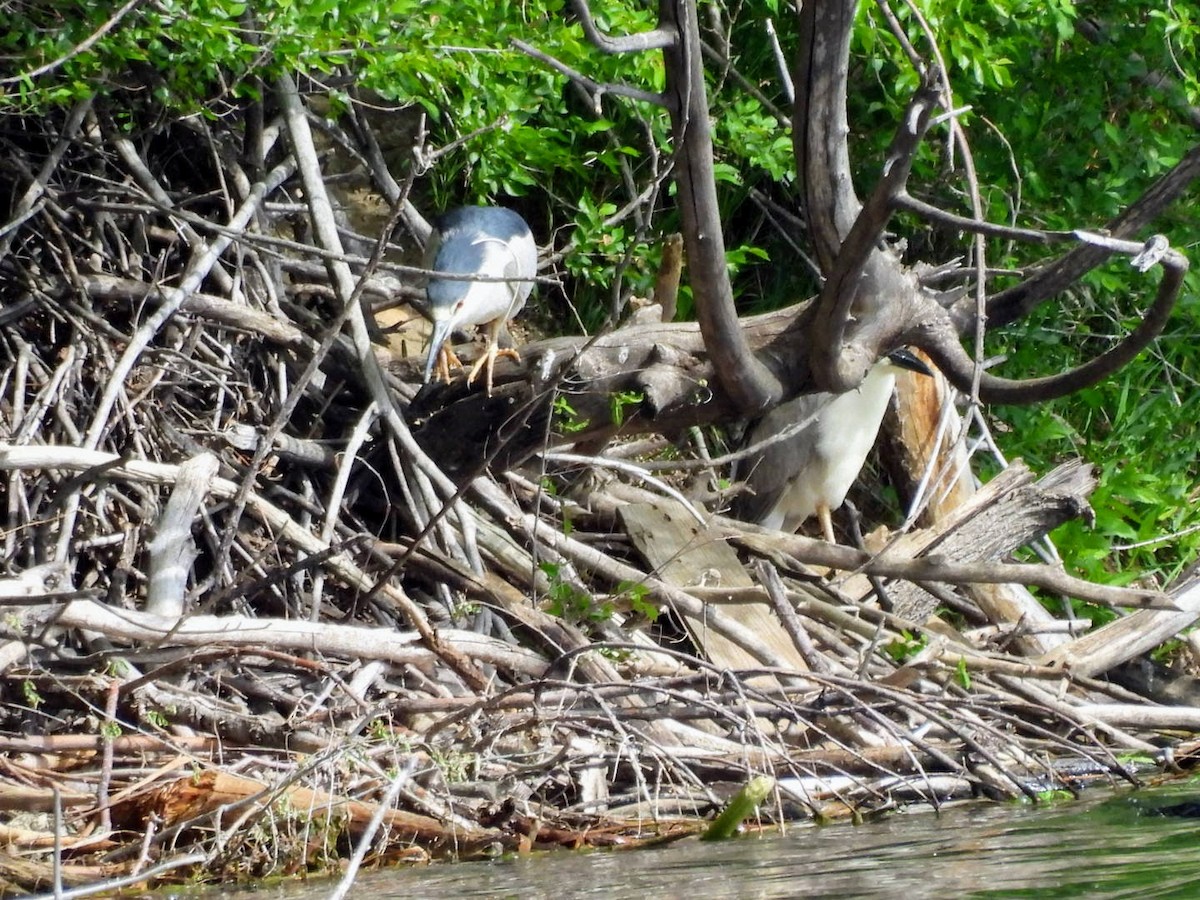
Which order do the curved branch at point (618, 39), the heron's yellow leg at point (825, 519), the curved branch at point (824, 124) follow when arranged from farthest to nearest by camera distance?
1. the heron's yellow leg at point (825, 519)
2. the curved branch at point (824, 124)
3. the curved branch at point (618, 39)

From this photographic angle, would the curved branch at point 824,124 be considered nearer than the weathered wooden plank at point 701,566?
Yes

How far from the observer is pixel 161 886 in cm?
279

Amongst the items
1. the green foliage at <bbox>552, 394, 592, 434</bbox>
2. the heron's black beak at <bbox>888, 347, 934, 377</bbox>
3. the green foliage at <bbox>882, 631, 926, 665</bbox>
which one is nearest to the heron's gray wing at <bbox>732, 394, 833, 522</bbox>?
the heron's black beak at <bbox>888, 347, 934, 377</bbox>

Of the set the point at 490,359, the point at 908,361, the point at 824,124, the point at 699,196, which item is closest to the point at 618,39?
the point at 699,196

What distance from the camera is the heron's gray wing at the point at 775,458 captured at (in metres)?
6.18

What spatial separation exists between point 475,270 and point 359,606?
132 centimetres

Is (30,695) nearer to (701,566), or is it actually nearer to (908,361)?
(701,566)

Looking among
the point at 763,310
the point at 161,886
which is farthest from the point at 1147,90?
the point at 161,886

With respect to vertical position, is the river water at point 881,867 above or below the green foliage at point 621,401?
below

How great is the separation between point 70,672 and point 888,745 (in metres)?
1.99

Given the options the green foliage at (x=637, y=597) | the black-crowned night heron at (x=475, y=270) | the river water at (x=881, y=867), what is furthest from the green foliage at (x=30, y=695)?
the black-crowned night heron at (x=475, y=270)

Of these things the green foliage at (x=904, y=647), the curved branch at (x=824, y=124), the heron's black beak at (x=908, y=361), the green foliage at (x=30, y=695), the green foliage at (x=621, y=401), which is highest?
the heron's black beak at (x=908, y=361)

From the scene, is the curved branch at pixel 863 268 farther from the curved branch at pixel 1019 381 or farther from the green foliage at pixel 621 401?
the green foliage at pixel 621 401

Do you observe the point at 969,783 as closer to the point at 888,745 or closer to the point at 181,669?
the point at 888,745
